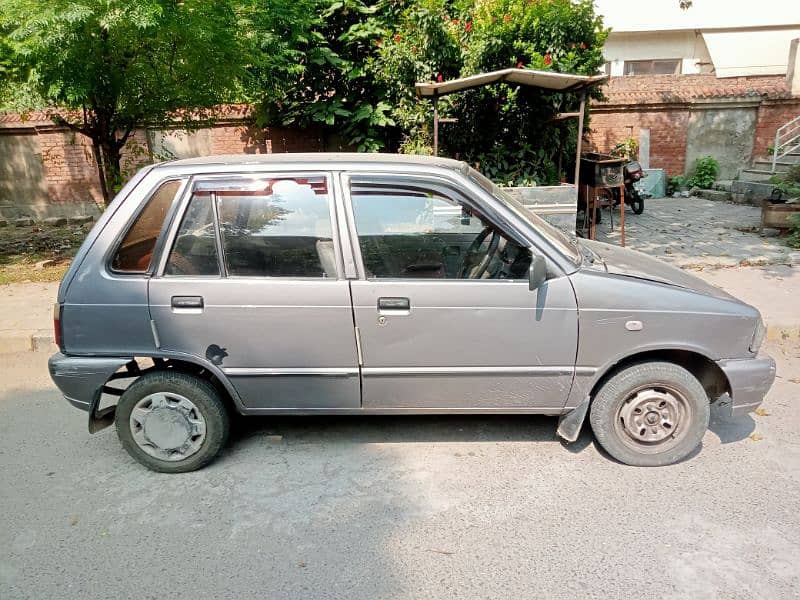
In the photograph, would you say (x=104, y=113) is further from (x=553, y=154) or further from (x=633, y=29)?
(x=633, y=29)

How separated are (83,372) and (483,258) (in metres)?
2.49

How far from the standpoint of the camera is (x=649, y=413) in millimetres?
3453

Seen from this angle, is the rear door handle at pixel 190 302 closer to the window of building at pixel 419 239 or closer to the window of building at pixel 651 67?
the window of building at pixel 419 239

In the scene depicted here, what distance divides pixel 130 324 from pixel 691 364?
342cm

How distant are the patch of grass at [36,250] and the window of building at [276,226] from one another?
5.98m

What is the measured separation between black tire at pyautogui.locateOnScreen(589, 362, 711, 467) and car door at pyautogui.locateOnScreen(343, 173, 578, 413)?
27 cm

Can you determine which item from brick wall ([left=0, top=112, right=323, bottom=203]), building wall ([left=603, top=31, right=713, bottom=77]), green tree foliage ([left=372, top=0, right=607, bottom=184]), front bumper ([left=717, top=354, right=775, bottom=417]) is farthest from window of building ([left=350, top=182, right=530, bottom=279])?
building wall ([left=603, top=31, right=713, bottom=77])

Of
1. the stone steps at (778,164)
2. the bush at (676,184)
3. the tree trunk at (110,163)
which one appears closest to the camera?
the tree trunk at (110,163)

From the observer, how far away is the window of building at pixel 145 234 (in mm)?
3432

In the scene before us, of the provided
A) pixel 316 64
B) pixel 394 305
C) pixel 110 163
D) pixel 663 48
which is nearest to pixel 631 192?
pixel 316 64

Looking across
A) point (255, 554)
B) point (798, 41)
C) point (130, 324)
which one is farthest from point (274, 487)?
point (798, 41)

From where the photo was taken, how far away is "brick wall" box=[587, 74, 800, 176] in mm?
14148

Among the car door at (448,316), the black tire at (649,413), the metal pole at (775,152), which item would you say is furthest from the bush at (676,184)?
the car door at (448,316)

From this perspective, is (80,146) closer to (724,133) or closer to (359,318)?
(359,318)
